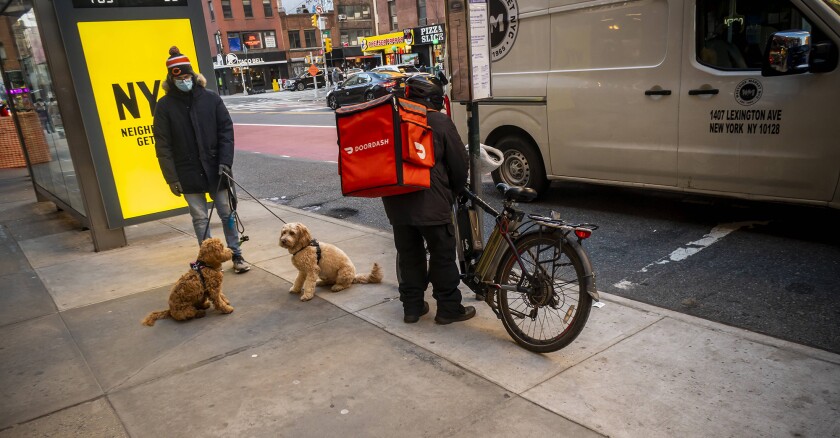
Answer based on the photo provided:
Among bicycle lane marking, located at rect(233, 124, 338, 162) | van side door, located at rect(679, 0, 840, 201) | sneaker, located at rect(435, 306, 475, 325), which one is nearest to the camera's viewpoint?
sneaker, located at rect(435, 306, 475, 325)

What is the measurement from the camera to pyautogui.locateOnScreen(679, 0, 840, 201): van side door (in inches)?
196

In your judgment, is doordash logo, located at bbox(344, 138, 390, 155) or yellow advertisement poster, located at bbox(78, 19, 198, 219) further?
yellow advertisement poster, located at bbox(78, 19, 198, 219)

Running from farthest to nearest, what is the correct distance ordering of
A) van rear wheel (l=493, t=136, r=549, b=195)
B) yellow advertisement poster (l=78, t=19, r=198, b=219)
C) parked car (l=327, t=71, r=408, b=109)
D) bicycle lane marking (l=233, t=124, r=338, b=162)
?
1. parked car (l=327, t=71, r=408, b=109)
2. bicycle lane marking (l=233, t=124, r=338, b=162)
3. van rear wheel (l=493, t=136, r=549, b=195)
4. yellow advertisement poster (l=78, t=19, r=198, b=219)

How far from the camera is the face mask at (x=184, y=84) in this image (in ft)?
17.2

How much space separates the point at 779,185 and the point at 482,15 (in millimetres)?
3215

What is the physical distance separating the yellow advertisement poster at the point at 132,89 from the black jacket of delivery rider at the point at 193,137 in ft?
5.77

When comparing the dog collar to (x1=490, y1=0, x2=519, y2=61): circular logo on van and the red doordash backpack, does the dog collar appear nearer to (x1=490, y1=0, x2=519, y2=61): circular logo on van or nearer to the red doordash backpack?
the red doordash backpack

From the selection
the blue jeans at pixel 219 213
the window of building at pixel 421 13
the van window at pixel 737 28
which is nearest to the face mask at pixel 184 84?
Answer: the blue jeans at pixel 219 213

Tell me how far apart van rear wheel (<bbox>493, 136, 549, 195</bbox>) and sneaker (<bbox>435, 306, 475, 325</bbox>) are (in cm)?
344

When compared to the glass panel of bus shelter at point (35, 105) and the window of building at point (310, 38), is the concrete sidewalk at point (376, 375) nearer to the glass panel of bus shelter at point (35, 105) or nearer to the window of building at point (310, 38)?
the glass panel of bus shelter at point (35, 105)

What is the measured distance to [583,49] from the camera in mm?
6520

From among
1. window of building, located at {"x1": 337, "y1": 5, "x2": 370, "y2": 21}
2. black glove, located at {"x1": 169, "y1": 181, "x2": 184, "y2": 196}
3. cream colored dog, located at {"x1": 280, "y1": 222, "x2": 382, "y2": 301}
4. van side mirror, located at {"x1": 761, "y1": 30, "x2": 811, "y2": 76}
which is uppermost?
window of building, located at {"x1": 337, "y1": 5, "x2": 370, "y2": 21}

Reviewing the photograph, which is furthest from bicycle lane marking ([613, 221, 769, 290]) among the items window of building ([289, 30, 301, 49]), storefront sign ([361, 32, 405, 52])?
window of building ([289, 30, 301, 49])

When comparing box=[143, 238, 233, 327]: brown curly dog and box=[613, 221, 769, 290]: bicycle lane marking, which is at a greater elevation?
box=[143, 238, 233, 327]: brown curly dog
